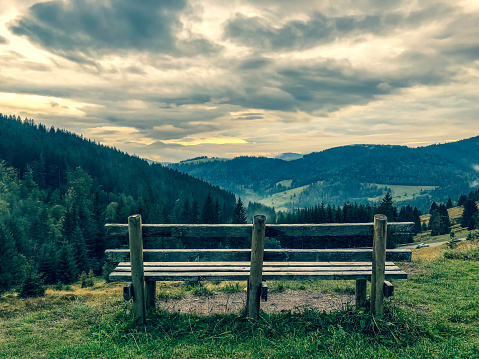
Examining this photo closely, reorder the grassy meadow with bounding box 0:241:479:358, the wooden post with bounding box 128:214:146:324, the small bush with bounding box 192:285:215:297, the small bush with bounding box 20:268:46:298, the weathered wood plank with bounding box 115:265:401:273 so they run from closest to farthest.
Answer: the grassy meadow with bounding box 0:241:479:358, the wooden post with bounding box 128:214:146:324, the weathered wood plank with bounding box 115:265:401:273, the small bush with bounding box 192:285:215:297, the small bush with bounding box 20:268:46:298

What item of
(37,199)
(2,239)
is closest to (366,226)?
(2,239)

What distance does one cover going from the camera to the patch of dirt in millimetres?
8840

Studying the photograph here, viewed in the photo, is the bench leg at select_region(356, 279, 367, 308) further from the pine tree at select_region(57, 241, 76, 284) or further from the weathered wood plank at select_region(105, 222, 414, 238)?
the pine tree at select_region(57, 241, 76, 284)

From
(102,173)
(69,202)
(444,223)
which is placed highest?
(102,173)

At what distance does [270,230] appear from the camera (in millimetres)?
6809

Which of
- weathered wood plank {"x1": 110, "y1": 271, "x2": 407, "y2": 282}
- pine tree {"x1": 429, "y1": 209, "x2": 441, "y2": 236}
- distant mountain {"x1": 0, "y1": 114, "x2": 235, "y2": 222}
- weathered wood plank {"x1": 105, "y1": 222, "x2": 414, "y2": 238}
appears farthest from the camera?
distant mountain {"x1": 0, "y1": 114, "x2": 235, "y2": 222}

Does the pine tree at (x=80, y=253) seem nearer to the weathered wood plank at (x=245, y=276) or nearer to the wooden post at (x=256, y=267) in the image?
the weathered wood plank at (x=245, y=276)

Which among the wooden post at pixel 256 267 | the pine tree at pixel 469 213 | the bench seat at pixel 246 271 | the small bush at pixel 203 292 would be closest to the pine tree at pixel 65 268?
the small bush at pixel 203 292

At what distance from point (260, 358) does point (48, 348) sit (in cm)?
377

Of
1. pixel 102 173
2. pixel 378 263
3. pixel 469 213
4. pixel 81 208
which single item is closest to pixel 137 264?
pixel 378 263

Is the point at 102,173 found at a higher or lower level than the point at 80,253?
higher

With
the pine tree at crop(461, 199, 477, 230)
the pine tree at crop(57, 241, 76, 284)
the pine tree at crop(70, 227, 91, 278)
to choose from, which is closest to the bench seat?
the pine tree at crop(57, 241, 76, 284)

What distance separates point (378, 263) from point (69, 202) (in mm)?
128588

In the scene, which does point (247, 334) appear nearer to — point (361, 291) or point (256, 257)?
point (256, 257)
